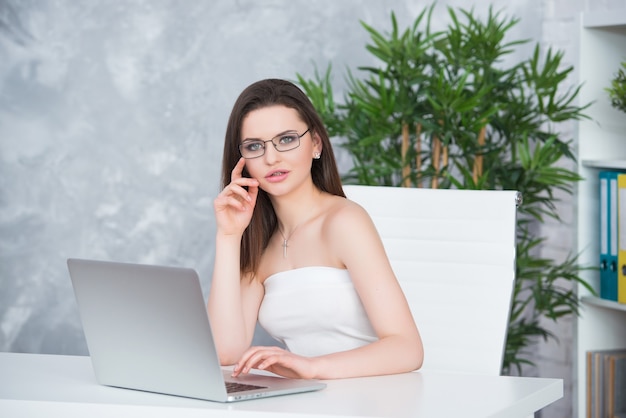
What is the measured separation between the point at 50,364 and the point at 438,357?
956mm

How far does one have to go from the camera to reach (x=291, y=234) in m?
2.20

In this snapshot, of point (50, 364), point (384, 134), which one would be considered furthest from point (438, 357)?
point (384, 134)

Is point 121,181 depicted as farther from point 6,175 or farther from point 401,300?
point 401,300

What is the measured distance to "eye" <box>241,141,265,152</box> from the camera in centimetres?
209

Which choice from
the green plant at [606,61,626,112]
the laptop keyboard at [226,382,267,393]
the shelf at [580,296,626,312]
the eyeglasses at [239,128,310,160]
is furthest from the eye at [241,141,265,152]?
the shelf at [580,296,626,312]

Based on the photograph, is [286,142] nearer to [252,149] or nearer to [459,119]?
[252,149]

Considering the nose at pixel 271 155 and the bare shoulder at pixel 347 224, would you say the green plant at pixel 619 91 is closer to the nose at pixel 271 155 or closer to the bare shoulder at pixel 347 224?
the bare shoulder at pixel 347 224

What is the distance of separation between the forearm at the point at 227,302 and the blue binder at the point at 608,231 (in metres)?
1.51

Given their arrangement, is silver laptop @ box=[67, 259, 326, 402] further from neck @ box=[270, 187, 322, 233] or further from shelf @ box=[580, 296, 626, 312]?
shelf @ box=[580, 296, 626, 312]

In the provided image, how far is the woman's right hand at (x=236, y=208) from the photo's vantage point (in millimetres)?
2090

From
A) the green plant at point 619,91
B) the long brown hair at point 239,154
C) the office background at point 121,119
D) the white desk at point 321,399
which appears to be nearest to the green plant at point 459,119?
the green plant at point 619,91

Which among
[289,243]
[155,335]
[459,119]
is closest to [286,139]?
[289,243]

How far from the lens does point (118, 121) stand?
362 centimetres

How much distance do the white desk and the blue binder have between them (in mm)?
1478
